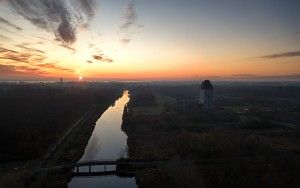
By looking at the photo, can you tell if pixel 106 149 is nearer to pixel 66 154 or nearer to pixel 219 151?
pixel 66 154

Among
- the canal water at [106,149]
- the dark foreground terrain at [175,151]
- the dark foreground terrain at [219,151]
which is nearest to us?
the dark foreground terrain at [219,151]

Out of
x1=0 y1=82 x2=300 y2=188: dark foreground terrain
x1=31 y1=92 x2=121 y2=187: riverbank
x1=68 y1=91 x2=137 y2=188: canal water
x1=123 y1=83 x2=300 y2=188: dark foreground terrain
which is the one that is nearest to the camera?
x1=123 y1=83 x2=300 y2=188: dark foreground terrain

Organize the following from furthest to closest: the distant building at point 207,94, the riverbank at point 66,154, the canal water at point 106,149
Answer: the distant building at point 207,94 → the canal water at point 106,149 → the riverbank at point 66,154

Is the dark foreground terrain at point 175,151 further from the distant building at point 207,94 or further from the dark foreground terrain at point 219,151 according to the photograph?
the distant building at point 207,94

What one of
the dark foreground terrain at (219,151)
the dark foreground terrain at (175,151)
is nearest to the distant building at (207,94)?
the dark foreground terrain at (219,151)

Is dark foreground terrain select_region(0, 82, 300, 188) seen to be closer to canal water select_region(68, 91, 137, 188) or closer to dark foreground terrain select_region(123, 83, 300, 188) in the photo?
dark foreground terrain select_region(123, 83, 300, 188)

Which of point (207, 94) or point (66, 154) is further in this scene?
point (207, 94)

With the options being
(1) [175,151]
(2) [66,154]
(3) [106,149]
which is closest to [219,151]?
(1) [175,151]

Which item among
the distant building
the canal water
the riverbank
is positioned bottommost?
the canal water

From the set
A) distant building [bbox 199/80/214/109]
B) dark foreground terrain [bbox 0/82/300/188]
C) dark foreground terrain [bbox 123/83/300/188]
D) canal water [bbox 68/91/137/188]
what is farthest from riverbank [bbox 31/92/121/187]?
distant building [bbox 199/80/214/109]
